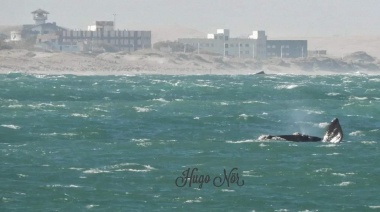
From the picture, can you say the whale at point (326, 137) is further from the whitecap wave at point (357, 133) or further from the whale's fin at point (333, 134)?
the whitecap wave at point (357, 133)

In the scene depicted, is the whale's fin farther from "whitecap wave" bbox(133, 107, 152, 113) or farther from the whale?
"whitecap wave" bbox(133, 107, 152, 113)

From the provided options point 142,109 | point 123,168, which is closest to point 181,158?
point 123,168

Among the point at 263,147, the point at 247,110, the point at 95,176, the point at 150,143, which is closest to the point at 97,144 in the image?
the point at 150,143

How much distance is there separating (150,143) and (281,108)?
3393cm

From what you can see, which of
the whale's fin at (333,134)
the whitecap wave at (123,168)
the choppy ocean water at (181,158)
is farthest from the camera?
the whale's fin at (333,134)

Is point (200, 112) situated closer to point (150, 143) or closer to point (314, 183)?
point (150, 143)

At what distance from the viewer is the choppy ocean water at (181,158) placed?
46594mm

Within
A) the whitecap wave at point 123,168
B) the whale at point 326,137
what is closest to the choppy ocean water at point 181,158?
the whitecap wave at point 123,168

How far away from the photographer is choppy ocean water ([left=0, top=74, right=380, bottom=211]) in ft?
153

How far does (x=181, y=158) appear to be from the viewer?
2290 inches

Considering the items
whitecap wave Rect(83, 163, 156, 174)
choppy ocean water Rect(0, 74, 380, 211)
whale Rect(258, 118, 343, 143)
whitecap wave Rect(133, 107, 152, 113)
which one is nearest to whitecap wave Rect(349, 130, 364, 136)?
choppy ocean water Rect(0, 74, 380, 211)

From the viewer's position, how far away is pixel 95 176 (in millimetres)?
51906

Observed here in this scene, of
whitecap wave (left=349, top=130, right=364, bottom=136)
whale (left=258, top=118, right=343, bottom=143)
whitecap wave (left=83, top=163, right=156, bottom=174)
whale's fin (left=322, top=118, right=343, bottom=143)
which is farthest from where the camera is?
whitecap wave (left=349, top=130, right=364, bottom=136)

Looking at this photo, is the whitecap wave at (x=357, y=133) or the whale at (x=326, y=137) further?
the whitecap wave at (x=357, y=133)
